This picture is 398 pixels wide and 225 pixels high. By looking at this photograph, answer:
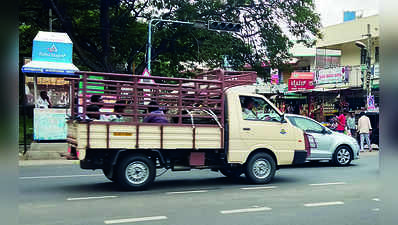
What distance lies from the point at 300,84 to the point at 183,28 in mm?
10104

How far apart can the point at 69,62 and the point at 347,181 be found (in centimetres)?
1117

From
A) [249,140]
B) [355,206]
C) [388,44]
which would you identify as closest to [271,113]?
[249,140]

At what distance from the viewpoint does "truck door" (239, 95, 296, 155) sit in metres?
9.09

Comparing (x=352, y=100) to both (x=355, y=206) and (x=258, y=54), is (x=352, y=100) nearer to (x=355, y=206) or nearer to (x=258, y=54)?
(x=258, y=54)

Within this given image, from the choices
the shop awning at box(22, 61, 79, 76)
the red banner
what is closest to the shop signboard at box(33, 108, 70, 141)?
the shop awning at box(22, 61, 79, 76)

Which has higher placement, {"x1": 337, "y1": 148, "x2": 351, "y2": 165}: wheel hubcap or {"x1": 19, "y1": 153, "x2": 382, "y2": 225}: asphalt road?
{"x1": 337, "y1": 148, "x2": 351, "y2": 165}: wheel hubcap

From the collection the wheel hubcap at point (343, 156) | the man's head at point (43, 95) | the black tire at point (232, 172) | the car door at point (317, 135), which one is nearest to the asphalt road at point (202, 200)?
the black tire at point (232, 172)

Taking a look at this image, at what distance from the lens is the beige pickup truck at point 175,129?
8.00 m

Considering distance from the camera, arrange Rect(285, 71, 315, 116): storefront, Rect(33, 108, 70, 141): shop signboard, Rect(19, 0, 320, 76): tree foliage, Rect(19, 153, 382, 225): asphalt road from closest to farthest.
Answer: Rect(19, 153, 382, 225): asphalt road → Rect(33, 108, 70, 141): shop signboard → Rect(19, 0, 320, 76): tree foliage → Rect(285, 71, 315, 116): storefront

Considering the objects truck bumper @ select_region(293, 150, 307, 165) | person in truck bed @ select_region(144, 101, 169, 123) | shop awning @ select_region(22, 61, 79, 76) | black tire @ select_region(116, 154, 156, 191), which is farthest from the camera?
shop awning @ select_region(22, 61, 79, 76)

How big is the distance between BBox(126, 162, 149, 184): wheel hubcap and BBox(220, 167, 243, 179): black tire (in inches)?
90.8

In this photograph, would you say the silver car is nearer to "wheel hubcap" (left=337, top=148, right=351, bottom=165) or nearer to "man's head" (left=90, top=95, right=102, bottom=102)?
"wheel hubcap" (left=337, top=148, right=351, bottom=165)

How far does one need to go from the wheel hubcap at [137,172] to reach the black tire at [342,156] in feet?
23.1

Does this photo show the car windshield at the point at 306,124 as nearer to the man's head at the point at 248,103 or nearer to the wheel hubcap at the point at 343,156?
the wheel hubcap at the point at 343,156
